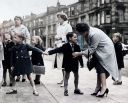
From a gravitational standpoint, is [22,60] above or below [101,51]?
below

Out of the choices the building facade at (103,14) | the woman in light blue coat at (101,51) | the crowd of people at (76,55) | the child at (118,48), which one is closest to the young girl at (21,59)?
the crowd of people at (76,55)

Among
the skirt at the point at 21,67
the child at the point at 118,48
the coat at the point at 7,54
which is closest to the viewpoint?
the skirt at the point at 21,67

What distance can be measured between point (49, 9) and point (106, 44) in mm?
91297

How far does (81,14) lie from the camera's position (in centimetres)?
7169

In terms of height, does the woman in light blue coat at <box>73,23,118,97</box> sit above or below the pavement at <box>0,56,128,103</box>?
above

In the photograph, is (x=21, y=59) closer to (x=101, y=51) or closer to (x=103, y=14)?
(x=101, y=51)

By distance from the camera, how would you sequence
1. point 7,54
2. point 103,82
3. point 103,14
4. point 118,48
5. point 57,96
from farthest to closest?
point 103,14 → point 118,48 → point 7,54 → point 57,96 → point 103,82

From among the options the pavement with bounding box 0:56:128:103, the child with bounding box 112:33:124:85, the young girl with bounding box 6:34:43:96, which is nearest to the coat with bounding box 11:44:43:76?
the young girl with bounding box 6:34:43:96

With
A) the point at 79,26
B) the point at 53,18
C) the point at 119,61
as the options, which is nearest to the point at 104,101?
the point at 79,26

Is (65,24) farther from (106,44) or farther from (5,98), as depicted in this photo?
(5,98)

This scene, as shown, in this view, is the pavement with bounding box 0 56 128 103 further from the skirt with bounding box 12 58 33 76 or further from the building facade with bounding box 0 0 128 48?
the building facade with bounding box 0 0 128 48

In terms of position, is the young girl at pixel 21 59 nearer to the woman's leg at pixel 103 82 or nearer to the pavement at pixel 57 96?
the pavement at pixel 57 96

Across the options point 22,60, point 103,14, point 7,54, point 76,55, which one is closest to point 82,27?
point 76,55

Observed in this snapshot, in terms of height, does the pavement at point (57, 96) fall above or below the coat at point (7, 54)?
below
